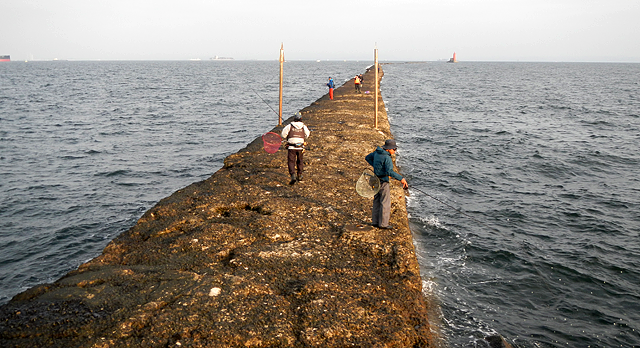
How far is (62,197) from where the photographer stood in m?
17.0

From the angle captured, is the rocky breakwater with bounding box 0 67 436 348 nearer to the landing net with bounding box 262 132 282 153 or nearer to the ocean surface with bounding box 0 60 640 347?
the ocean surface with bounding box 0 60 640 347

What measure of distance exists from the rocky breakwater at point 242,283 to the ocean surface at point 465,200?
5.37 feet

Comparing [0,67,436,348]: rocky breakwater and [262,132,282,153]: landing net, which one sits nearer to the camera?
[0,67,436,348]: rocky breakwater

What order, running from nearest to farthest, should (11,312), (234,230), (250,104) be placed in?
(11,312)
(234,230)
(250,104)

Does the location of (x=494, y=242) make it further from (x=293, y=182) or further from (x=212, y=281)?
(x=212, y=281)

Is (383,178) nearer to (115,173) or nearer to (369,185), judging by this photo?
(369,185)

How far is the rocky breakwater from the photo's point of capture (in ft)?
18.6

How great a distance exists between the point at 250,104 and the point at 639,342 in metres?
41.4

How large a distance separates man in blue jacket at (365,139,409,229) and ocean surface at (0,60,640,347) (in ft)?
5.55

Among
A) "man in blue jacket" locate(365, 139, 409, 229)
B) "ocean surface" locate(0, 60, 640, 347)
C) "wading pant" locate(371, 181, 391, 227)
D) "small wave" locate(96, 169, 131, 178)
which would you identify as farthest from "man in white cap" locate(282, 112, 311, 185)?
"small wave" locate(96, 169, 131, 178)

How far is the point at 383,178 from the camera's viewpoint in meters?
8.84

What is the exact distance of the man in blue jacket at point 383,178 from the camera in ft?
28.6

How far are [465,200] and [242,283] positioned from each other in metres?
11.2

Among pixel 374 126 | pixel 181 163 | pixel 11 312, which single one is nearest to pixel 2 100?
pixel 181 163
